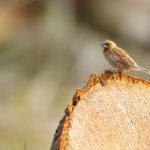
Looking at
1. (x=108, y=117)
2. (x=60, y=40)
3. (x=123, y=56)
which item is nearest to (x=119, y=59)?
(x=123, y=56)

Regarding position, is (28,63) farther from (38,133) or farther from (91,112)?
(91,112)

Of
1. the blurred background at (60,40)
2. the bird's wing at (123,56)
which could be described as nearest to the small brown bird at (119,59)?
the bird's wing at (123,56)

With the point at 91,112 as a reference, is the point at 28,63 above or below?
above

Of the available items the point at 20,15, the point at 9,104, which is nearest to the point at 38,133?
the point at 9,104

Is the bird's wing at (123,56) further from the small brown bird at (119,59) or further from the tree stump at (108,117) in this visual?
the tree stump at (108,117)

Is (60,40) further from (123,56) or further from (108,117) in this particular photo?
(108,117)

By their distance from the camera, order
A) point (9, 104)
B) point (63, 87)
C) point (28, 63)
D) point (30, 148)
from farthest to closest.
Answer: 1. point (28, 63)
2. point (63, 87)
3. point (9, 104)
4. point (30, 148)
